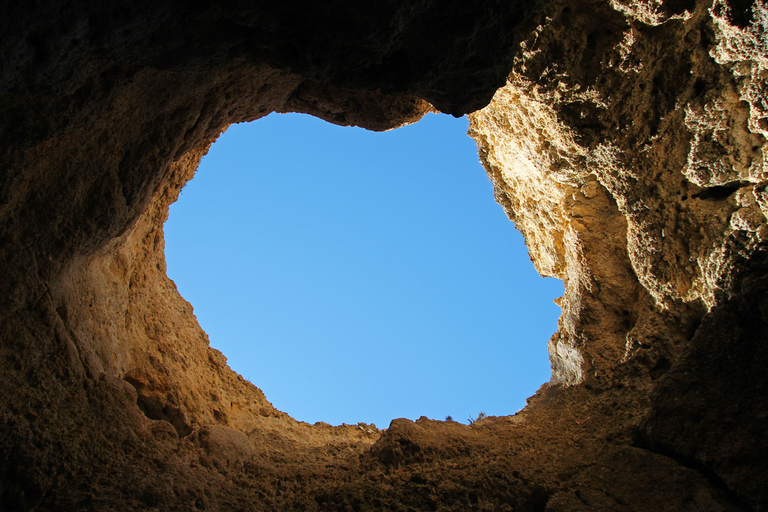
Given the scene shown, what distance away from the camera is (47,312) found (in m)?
3.63

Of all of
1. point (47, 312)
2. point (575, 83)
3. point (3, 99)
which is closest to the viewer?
→ point (3, 99)

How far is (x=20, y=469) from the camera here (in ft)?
9.98

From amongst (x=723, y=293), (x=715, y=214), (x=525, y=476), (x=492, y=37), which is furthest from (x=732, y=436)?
(x=492, y=37)

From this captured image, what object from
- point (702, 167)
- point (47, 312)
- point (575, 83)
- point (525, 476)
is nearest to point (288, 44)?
point (47, 312)

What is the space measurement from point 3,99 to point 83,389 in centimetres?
243

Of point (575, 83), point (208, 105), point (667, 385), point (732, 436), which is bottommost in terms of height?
point (732, 436)

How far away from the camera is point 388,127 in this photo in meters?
5.47

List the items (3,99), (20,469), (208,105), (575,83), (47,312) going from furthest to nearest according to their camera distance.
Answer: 1. (575,83)
2. (208,105)
3. (47,312)
4. (20,469)
5. (3,99)

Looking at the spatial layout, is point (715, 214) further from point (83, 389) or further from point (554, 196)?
point (83, 389)

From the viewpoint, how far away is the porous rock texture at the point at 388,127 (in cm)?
299

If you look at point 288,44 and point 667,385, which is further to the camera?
point 667,385

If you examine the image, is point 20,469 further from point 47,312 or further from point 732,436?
point 732,436

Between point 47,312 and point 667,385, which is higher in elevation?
point 667,385

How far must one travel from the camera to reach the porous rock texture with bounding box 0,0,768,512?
2994 mm
